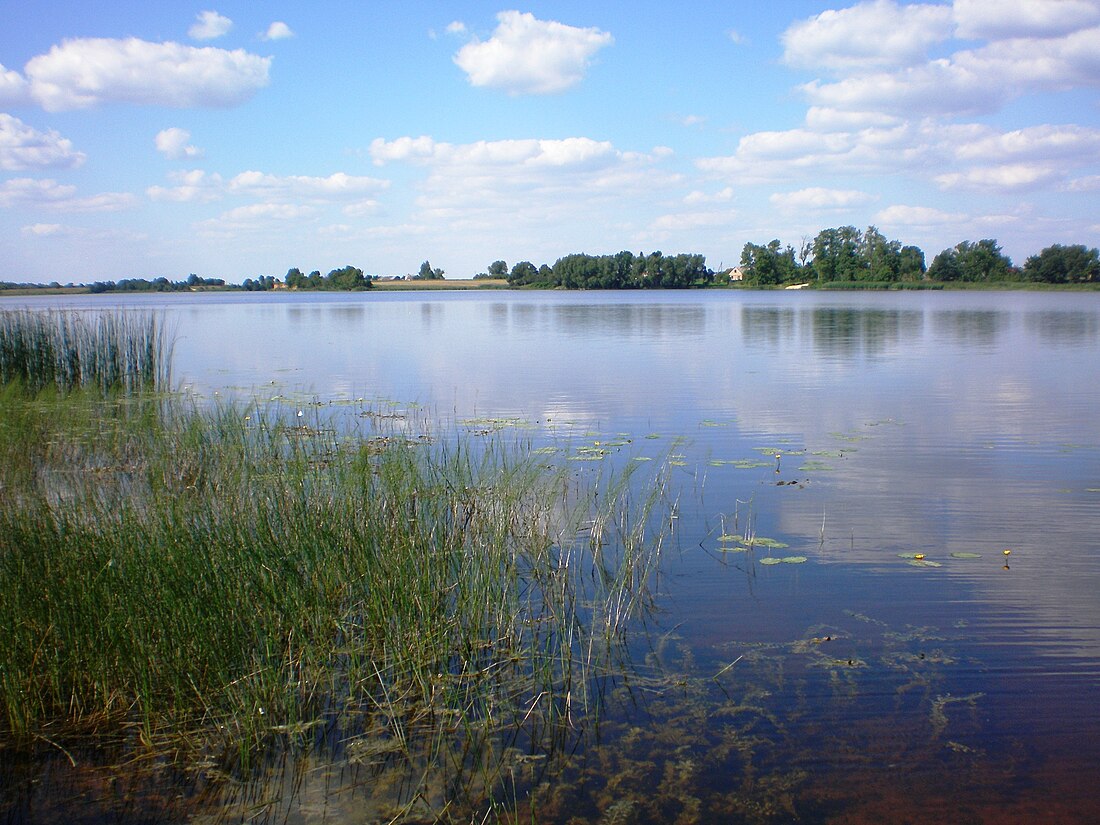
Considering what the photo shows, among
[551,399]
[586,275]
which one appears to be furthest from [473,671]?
[586,275]

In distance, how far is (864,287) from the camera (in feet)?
328

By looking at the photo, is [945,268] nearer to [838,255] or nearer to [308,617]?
[838,255]

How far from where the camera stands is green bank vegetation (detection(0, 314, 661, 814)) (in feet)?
13.3

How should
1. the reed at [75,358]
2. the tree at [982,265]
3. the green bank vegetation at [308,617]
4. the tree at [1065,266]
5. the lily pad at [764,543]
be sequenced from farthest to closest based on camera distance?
the tree at [982,265]
the tree at [1065,266]
the reed at [75,358]
the lily pad at [764,543]
the green bank vegetation at [308,617]

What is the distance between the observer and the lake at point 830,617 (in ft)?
12.4

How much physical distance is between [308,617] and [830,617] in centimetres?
317

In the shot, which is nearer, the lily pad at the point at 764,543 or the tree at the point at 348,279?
the lily pad at the point at 764,543

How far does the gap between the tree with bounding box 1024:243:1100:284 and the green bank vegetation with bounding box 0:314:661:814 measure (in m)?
99.7

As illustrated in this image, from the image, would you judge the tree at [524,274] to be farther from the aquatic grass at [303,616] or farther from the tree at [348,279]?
the aquatic grass at [303,616]

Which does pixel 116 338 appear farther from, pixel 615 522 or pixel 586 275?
pixel 586 275

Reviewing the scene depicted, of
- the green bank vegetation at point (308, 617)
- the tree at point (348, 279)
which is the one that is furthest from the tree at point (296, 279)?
the green bank vegetation at point (308, 617)

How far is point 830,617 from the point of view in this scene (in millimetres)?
5488

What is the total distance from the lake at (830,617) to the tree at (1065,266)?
87280mm

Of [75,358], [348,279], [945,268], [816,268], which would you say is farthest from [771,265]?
[75,358]
